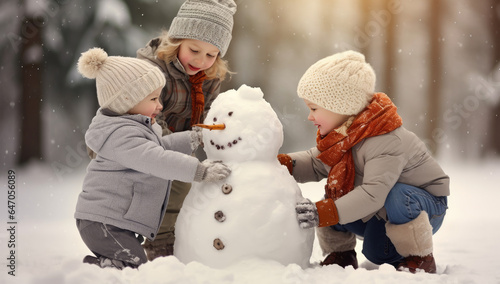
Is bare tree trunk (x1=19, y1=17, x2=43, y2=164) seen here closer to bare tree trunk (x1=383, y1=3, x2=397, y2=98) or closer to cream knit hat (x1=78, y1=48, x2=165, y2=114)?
cream knit hat (x1=78, y1=48, x2=165, y2=114)

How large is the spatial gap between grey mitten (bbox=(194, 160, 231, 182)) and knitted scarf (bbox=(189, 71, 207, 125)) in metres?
0.59

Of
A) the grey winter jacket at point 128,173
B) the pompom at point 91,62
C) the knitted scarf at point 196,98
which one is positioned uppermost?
the pompom at point 91,62

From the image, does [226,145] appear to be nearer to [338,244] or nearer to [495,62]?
[338,244]

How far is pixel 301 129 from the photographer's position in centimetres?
456

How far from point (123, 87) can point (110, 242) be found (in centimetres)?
53

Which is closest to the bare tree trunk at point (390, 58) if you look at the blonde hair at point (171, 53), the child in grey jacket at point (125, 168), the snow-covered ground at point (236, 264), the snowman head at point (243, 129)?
the snow-covered ground at point (236, 264)

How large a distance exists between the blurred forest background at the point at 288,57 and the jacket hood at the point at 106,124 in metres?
2.08

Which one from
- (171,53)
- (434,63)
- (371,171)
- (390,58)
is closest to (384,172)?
(371,171)

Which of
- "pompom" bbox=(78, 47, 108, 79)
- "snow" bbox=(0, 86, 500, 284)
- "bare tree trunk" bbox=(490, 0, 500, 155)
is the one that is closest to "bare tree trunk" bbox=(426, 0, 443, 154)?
"bare tree trunk" bbox=(490, 0, 500, 155)

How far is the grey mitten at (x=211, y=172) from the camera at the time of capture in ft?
5.94

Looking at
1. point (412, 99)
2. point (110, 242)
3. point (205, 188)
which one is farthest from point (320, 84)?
point (412, 99)

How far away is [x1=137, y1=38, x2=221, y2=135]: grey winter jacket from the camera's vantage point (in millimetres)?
2322

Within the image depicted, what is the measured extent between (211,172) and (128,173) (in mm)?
304

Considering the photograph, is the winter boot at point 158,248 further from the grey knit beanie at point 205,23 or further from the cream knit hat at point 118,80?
the grey knit beanie at point 205,23
